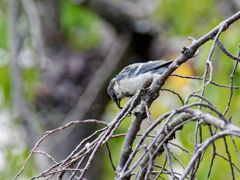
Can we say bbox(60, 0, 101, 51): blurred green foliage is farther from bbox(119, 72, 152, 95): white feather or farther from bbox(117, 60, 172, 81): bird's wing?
bbox(119, 72, 152, 95): white feather

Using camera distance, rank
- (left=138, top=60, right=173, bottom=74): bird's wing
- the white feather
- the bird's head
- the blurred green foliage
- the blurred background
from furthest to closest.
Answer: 1. the blurred green foliage
2. the blurred background
3. the bird's head
4. the white feather
5. (left=138, top=60, right=173, bottom=74): bird's wing

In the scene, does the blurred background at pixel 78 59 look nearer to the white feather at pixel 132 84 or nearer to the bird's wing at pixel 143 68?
the bird's wing at pixel 143 68

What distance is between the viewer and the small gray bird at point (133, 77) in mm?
3254

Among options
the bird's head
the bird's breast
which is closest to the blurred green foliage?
the bird's head

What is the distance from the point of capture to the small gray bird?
3.25 m

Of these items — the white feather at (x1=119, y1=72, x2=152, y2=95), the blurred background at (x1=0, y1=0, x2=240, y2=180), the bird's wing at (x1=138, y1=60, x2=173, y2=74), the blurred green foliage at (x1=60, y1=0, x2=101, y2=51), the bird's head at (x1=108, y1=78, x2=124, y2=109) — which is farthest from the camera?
the blurred green foliage at (x1=60, y1=0, x2=101, y2=51)

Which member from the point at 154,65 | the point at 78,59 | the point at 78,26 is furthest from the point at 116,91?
the point at 78,59

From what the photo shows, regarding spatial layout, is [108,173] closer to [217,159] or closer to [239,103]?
Result: [217,159]

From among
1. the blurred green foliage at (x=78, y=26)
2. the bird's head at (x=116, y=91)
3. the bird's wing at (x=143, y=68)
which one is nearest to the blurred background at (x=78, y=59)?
the blurred green foliage at (x=78, y=26)

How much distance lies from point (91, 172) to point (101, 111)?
4.37 feet

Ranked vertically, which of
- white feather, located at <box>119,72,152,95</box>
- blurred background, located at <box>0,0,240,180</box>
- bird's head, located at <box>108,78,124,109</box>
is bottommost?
white feather, located at <box>119,72,152,95</box>

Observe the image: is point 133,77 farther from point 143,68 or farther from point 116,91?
point 116,91

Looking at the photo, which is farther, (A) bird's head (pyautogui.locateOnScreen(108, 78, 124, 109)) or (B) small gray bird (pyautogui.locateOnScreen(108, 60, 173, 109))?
(A) bird's head (pyautogui.locateOnScreen(108, 78, 124, 109))

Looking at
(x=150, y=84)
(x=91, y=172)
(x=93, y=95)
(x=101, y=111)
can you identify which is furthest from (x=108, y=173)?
(x=150, y=84)
